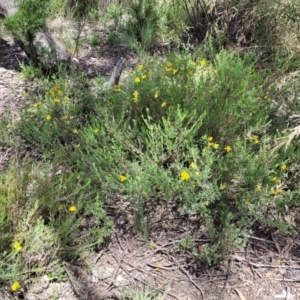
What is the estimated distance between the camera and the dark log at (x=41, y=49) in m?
3.78

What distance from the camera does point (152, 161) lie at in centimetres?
251

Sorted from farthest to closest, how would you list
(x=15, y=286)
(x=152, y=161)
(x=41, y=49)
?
1. (x=41, y=49)
2. (x=152, y=161)
3. (x=15, y=286)

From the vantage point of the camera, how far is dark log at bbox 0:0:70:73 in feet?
12.4

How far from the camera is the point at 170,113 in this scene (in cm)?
259

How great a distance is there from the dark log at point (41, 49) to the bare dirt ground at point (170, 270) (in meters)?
1.89

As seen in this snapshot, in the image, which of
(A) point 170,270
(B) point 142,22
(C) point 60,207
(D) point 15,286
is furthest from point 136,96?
(B) point 142,22

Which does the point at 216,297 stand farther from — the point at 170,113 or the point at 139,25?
the point at 139,25

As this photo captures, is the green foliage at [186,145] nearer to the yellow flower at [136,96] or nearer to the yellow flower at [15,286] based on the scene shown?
the yellow flower at [136,96]

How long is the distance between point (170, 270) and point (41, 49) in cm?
250

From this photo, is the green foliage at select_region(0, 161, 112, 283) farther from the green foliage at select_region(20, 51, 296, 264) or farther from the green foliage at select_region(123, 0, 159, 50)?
the green foliage at select_region(123, 0, 159, 50)

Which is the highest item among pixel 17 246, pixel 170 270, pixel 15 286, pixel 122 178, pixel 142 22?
pixel 142 22

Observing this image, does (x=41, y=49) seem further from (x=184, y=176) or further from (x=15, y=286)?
(x=15, y=286)

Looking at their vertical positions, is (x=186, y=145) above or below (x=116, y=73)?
below

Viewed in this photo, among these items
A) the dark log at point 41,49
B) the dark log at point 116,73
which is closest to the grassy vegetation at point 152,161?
the dark log at point 116,73
